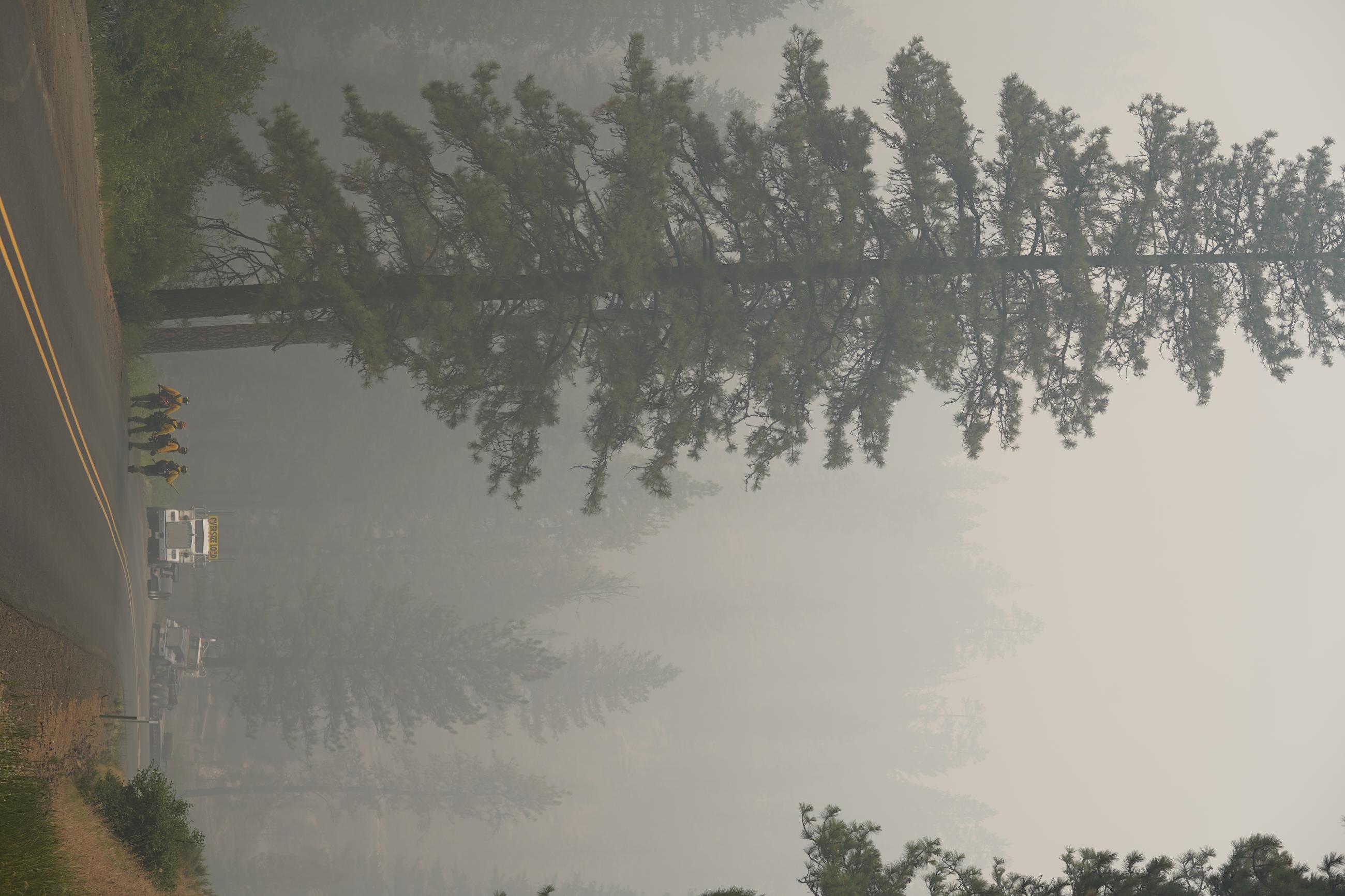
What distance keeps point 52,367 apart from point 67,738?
4851 mm

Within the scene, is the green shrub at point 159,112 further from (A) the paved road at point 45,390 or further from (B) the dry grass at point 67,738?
(B) the dry grass at point 67,738

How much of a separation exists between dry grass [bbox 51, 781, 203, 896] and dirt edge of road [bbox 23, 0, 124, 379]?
7650 mm

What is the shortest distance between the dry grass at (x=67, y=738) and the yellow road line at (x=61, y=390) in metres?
3.59

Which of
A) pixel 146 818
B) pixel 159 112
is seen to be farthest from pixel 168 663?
pixel 159 112

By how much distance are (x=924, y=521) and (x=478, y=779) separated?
3247 inches

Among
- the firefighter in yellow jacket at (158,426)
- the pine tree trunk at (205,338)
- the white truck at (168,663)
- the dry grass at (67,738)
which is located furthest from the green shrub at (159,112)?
the white truck at (168,663)

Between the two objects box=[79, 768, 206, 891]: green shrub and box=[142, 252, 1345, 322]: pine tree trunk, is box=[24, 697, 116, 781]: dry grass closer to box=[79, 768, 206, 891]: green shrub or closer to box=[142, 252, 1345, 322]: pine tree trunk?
box=[79, 768, 206, 891]: green shrub

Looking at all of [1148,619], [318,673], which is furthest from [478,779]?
[1148,619]

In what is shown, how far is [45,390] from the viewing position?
1147cm

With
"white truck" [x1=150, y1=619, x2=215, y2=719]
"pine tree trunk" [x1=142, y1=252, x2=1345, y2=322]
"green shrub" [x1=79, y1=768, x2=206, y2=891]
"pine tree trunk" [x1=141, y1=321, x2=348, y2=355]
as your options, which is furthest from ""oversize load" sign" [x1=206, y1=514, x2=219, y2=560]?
"green shrub" [x1=79, y1=768, x2=206, y2=891]

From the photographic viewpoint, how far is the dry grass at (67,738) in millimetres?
10336

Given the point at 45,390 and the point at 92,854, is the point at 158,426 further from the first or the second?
the point at 92,854

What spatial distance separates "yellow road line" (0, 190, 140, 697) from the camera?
1030 cm

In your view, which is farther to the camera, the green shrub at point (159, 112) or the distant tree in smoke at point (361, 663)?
the distant tree in smoke at point (361, 663)
